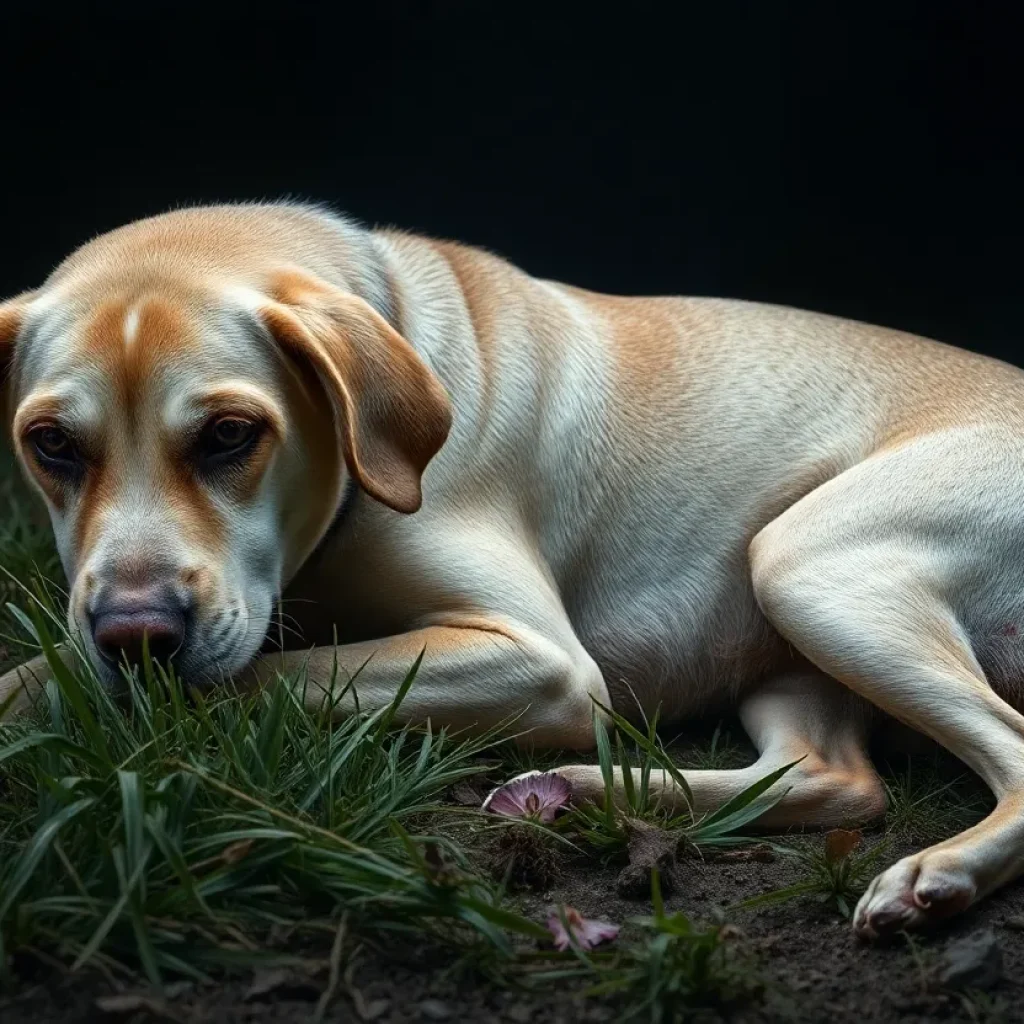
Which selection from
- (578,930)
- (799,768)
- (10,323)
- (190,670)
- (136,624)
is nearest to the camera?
(578,930)

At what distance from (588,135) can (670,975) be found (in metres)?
5.09

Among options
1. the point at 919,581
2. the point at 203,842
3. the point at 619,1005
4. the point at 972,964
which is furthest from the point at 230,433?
the point at 972,964

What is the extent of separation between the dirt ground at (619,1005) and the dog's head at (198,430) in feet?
2.76

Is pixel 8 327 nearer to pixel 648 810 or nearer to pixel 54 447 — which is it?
pixel 54 447

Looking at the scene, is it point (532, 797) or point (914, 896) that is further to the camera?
point (532, 797)

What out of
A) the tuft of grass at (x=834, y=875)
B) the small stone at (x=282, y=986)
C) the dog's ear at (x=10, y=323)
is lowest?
the tuft of grass at (x=834, y=875)

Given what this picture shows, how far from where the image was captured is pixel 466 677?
11.3 feet

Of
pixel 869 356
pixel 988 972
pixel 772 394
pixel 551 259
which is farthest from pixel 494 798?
pixel 551 259

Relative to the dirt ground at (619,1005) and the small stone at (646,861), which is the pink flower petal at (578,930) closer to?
the dirt ground at (619,1005)

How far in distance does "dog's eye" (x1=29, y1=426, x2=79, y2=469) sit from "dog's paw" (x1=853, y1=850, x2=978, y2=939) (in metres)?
1.91

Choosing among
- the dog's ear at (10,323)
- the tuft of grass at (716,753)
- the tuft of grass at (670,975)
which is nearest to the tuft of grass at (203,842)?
the tuft of grass at (670,975)

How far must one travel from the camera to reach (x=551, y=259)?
7098 mm

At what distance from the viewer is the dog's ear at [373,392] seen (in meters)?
3.19

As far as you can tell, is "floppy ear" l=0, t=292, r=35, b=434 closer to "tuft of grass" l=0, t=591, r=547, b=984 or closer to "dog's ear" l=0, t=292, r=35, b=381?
"dog's ear" l=0, t=292, r=35, b=381
